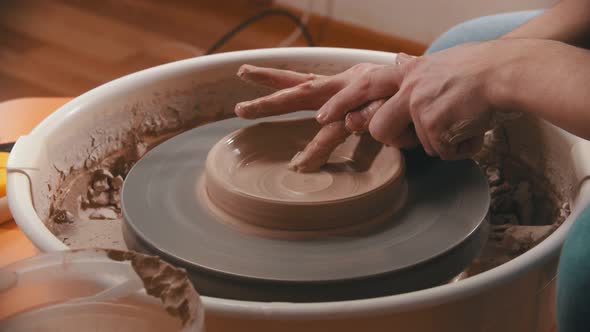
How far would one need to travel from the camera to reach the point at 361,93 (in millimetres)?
1189

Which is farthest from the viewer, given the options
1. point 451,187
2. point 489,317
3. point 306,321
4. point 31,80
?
point 31,80

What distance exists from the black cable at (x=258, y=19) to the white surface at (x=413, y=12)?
9cm

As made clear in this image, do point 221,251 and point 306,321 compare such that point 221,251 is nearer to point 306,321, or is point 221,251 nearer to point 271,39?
point 306,321

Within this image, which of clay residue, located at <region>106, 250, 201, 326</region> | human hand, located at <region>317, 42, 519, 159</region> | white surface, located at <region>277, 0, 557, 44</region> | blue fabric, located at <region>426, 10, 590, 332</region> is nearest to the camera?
clay residue, located at <region>106, 250, 201, 326</region>

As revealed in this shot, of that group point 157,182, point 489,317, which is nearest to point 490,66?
point 489,317

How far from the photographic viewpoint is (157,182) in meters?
1.21

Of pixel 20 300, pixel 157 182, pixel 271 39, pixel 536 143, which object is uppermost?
pixel 20 300

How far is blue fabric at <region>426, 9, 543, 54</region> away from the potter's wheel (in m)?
0.35

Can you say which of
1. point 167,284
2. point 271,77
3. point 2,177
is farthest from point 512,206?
point 2,177

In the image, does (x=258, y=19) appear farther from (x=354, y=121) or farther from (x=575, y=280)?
(x=575, y=280)

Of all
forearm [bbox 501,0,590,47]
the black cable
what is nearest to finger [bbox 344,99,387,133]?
forearm [bbox 501,0,590,47]

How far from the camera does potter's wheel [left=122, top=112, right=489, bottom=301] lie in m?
0.98

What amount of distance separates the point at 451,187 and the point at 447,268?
19cm

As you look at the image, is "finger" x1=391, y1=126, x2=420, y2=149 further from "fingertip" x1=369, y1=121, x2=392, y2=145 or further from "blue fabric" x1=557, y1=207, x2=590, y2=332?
"blue fabric" x1=557, y1=207, x2=590, y2=332
